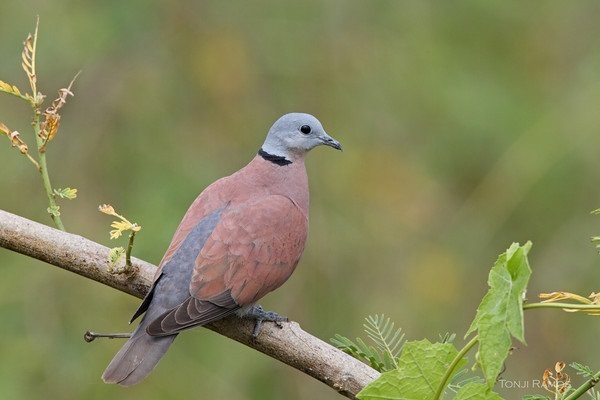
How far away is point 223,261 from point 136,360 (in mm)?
519

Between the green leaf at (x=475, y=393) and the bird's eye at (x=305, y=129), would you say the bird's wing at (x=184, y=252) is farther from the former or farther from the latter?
the green leaf at (x=475, y=393)

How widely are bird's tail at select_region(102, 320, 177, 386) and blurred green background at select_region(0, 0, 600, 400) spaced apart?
2205 millimetres

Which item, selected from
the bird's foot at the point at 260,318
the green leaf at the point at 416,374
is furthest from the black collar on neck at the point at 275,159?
the green leaf at the point at 416,374

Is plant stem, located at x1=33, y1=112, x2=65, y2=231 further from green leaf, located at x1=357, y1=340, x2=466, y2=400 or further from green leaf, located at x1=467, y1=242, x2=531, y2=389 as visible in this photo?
green leaf, located at x1=467, y1=242, x2=531, y2=389

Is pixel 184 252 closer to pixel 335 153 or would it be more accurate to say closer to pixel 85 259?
pixel 85 259

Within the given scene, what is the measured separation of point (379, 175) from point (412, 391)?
5081 millimetres

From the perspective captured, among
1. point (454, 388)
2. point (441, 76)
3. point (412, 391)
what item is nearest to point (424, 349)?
point (412, 391)

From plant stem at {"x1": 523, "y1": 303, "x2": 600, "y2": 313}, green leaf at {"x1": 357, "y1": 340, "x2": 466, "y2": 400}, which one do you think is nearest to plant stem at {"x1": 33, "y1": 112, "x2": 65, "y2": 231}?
green leaf at {"x1": 357, "y1": 340, "x2": 466, "y2": 400}

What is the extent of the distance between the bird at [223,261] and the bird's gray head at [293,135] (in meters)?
0.18

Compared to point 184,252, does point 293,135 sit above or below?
above

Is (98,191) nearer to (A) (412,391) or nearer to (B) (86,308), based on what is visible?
(B) (86,308)

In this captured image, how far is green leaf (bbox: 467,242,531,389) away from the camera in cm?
170

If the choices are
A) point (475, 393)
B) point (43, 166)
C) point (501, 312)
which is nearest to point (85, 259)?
point (43, 166)

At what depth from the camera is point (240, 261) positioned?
3.68 metres
